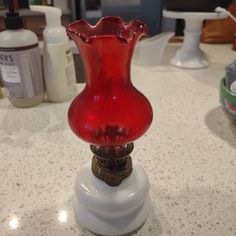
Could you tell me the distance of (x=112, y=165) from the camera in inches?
11.6

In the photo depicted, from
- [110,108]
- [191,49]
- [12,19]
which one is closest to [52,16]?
[12,19]

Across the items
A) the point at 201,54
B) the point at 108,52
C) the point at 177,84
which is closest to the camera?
the point at 108,52

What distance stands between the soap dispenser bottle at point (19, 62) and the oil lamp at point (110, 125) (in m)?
0.27

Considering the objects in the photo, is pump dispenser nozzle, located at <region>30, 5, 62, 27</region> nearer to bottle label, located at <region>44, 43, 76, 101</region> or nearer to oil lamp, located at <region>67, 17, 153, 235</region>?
bottle label, located at <region>44, 43, 76, 101</region>

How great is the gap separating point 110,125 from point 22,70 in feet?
1.08

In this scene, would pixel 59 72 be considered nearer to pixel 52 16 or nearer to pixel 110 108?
pixel 52 16

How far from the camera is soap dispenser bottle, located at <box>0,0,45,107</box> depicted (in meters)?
0.50

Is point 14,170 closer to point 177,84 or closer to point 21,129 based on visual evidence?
point 21,129

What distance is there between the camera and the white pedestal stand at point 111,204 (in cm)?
29

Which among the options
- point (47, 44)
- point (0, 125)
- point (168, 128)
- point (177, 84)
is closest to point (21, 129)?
point (0, 125)

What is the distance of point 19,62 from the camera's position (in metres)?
0.52

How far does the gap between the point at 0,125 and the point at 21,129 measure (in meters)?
0.05

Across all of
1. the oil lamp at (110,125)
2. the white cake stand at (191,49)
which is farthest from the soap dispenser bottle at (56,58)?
the white cake stand at (191,49)

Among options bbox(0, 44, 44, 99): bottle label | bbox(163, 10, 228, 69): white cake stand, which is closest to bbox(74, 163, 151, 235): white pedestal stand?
bbox(0, 44, 44, 99): bottle label
